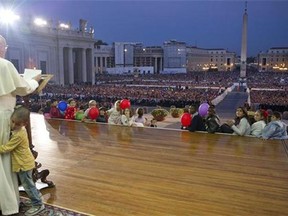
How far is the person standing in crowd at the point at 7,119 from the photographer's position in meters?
3.08

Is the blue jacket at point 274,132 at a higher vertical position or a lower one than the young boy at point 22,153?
lower

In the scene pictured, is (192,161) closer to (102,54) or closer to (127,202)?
(127,202)

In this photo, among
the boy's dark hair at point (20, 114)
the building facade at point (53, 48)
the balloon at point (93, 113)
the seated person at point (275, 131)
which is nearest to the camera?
the boy's dark hair at point (20, 114)

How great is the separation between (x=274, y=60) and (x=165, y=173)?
462ft

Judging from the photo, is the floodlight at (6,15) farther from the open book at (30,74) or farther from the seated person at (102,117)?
the open book at (30,74)

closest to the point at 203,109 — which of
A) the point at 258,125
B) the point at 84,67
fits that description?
the point at 258,125

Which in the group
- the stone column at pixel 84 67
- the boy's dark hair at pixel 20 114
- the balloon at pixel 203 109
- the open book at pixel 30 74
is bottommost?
the balloon at pixel 203 109

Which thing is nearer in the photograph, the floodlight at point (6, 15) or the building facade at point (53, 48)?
the floodlight at point (6, 15)

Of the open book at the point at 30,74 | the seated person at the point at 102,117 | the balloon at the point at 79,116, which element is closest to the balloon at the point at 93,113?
the seated person at the point at 102,117

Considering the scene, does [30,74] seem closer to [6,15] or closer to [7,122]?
[7,122]

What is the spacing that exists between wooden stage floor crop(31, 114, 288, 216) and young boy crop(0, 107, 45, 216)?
39 cm

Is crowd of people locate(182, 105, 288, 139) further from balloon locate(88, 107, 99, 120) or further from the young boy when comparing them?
the young boy

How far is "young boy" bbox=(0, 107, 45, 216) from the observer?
3072mm

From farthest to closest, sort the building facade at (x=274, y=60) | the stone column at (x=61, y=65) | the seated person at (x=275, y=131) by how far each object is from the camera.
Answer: the building facade at (x=274, y=60) < the stone column at (x=61, y=65) < the seated person at (x=275, y=131)
